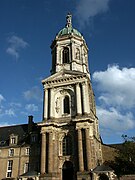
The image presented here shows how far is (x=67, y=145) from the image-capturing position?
131 ft

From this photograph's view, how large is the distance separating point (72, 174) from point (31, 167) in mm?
8350

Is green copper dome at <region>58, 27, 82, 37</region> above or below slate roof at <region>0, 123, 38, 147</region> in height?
above

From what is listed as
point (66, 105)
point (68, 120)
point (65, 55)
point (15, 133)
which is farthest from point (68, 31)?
point (15, 133)

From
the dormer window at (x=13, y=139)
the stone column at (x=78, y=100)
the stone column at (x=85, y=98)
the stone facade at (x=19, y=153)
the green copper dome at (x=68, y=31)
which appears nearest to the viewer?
the stone column at (x=85, y=98)

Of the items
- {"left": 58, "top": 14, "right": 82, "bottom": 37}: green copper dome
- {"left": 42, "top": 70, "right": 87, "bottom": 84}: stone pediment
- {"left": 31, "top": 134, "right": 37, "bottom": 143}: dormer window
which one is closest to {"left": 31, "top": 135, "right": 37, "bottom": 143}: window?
{"left": 31, "top": 134, "right": 37, "bottom": 143}: dormer window

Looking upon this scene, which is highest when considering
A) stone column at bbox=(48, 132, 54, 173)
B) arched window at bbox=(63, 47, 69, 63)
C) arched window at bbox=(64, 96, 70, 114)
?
arched window at bbox=(63, 47, 69, 63)

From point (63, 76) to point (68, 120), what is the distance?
965cm

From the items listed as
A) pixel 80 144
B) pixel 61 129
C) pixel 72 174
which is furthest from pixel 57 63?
pixel 72 174

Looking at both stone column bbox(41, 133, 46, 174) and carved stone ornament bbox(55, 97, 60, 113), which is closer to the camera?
stone column bbox(41, 133, 46, 174)

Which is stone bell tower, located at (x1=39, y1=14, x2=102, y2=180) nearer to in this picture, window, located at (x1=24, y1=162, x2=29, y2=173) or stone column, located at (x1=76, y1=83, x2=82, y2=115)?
stone column, located at (x1=76, y1=83, x2=82, y2=115)

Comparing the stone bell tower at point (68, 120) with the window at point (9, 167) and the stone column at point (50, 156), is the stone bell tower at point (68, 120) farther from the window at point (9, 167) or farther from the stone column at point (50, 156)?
the window at point (9, 167)

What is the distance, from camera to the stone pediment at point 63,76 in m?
44.8

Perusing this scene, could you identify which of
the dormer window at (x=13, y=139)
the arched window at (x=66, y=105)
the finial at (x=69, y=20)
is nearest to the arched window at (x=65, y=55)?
the arched window at (x=66, y=105)

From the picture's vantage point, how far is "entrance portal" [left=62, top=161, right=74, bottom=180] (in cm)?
3788
